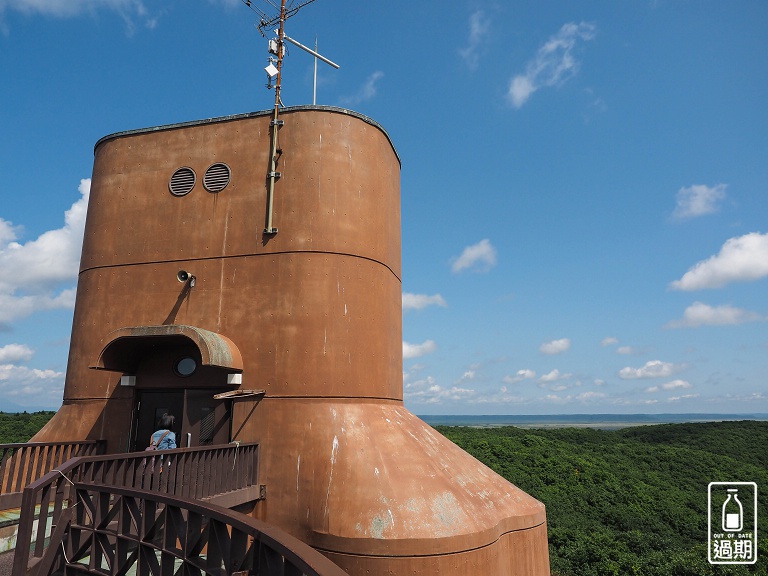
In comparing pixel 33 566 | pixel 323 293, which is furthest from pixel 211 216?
pixel 33 566

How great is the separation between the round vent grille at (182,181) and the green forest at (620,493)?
18522 mm

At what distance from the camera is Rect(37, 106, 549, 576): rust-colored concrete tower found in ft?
31.7

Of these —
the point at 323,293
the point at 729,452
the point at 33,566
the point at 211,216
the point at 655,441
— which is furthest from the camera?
the point at 655,441

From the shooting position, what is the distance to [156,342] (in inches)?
427

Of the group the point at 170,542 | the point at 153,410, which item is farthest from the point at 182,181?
the point at 170,542

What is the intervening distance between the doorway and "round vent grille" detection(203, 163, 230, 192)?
437 cm

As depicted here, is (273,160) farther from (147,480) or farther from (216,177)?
(147,480)

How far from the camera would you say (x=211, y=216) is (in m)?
11.7

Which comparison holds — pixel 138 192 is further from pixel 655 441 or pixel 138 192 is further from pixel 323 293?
pixel 655 441

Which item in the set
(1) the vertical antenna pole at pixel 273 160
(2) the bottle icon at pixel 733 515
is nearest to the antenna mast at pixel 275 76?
(1) the vertical antenna pole at pixel 273 160

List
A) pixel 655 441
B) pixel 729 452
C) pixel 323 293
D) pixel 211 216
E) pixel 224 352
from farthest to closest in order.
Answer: pixel 655 441, pixel 729 452, pixel 211 216, pixel 323 293, pixel 224 352

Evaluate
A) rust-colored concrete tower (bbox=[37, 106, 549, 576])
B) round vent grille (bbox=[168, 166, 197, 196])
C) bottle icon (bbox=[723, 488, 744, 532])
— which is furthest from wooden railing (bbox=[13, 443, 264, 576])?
bottle icon (bbox=[723, 488, 744, 532])

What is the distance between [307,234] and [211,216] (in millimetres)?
2301

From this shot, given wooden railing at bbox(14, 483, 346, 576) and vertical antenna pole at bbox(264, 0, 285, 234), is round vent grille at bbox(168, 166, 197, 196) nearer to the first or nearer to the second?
vertical antenna pole at bbox(264, 0, 285, 234)
